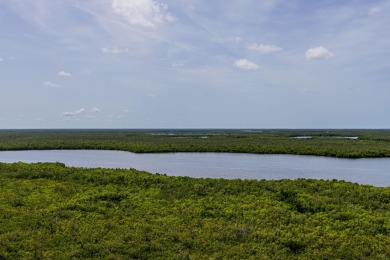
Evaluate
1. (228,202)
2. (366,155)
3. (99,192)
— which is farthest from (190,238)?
(366,155)

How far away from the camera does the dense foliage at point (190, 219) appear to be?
660 inches

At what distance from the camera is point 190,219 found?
20.9m

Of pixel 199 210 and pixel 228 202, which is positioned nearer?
pixel 199 210

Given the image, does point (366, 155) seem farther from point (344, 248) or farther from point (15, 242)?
point (15, 242)

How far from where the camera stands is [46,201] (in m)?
24.6

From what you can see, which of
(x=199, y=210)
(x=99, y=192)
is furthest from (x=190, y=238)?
(x=99, y=192)

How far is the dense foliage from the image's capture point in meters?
16.8

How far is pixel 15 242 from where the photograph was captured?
Result: 17328 millimetres

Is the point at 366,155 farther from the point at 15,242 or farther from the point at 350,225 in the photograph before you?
the point at 15,242

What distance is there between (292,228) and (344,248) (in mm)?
3018

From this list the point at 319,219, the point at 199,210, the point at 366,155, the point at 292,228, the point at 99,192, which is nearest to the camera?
the point at 292,228

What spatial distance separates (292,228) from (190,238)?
18.6 ft

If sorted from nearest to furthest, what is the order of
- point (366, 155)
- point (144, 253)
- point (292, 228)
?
1. point (144, 253)
2. point (292, 228)
3. point (366, 155)

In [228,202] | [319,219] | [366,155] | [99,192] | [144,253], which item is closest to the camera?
[144,253]
